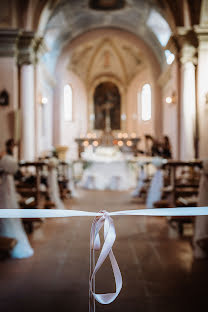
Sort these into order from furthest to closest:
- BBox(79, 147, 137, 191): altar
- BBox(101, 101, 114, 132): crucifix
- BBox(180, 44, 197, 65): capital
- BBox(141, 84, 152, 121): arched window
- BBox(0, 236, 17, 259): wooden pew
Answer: BBox(101, 101, 114, 132): crucifix → BBox(141, 84, 152, 121): arched window → BBox(79, 147, 137, 191): altar → BBox(180, 44, 197, 65): capital → BBox(0, 236, 17, 259): wooden pew

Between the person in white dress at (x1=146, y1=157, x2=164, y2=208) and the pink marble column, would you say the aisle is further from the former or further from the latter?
the pink marble column

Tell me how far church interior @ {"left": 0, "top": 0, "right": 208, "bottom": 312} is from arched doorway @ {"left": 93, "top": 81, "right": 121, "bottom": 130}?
6 cm

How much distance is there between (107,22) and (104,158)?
676cm

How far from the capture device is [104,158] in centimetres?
1175

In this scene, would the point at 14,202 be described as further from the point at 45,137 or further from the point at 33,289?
the point at 45,137

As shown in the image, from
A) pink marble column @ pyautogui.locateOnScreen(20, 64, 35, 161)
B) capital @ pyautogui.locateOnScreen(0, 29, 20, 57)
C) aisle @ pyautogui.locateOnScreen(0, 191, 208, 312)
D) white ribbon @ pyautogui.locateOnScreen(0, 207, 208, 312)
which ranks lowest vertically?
aisle @ pyautogui.locateOnScreen(0, 191, 208, 312)

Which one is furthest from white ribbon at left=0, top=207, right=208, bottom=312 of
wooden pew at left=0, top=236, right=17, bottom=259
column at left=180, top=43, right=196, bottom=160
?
column at left=180, top=43, right=196, bottom=160

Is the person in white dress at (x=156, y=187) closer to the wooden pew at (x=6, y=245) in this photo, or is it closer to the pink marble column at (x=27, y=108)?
the wooden pew at (x=6, y=245)

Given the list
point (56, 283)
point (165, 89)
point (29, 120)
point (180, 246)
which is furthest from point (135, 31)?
point (56, 283)

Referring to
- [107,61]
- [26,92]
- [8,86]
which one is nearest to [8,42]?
[8,86]

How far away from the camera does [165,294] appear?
9.08 feet

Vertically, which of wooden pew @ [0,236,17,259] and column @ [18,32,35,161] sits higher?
column @ [18,32,35,161]

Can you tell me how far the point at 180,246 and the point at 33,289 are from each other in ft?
7.07

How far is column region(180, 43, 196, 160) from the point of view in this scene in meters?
9.80
